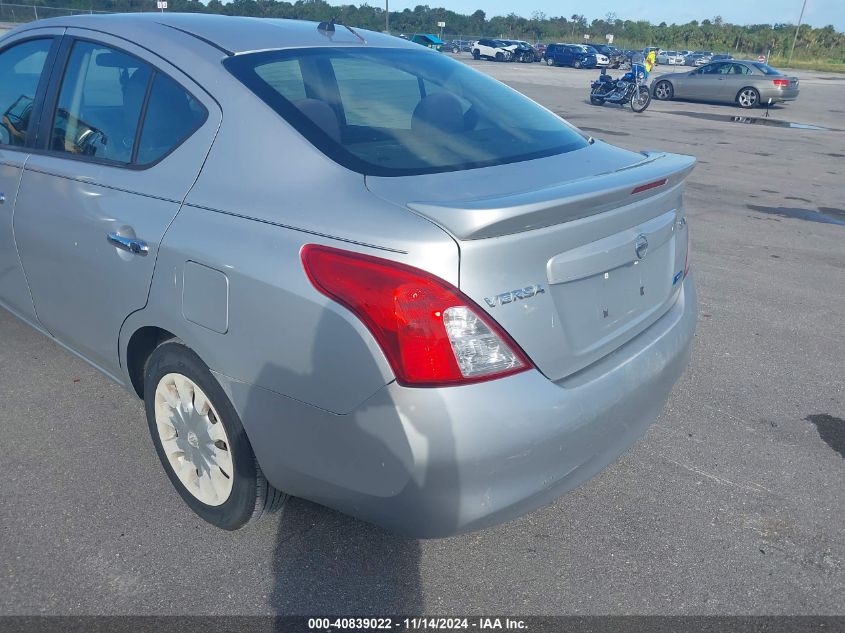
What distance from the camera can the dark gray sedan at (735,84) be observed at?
2228 cm

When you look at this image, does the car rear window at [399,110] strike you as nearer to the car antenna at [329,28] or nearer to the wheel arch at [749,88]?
the car antenna at [329,28]

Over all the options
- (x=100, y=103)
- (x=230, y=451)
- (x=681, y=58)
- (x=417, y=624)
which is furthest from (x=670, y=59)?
(x=417, y=624)

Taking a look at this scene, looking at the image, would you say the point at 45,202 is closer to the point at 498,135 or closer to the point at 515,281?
the point at 498,135

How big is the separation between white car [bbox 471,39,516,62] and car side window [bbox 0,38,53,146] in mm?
49682

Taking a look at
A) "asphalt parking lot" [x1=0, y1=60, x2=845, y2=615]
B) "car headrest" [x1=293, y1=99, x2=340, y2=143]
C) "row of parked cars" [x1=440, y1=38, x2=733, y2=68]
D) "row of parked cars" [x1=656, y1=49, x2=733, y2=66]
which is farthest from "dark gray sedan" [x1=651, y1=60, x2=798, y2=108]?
"row of parked cars" [x1=656, y1=49, x2=733, y2=66]

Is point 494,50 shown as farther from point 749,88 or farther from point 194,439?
point 194,439

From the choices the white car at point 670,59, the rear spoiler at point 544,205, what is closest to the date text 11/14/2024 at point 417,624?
the rear spoiler at point 544,205

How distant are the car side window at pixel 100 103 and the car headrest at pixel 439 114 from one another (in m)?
1.02

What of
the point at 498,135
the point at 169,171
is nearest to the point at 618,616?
the point at 498,135

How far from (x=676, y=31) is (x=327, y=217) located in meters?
102

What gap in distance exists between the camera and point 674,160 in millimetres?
2854

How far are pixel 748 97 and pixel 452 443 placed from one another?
79.7 feet

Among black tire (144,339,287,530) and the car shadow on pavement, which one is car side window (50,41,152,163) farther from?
the car shadow on pavement

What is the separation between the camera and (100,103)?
3016mm
